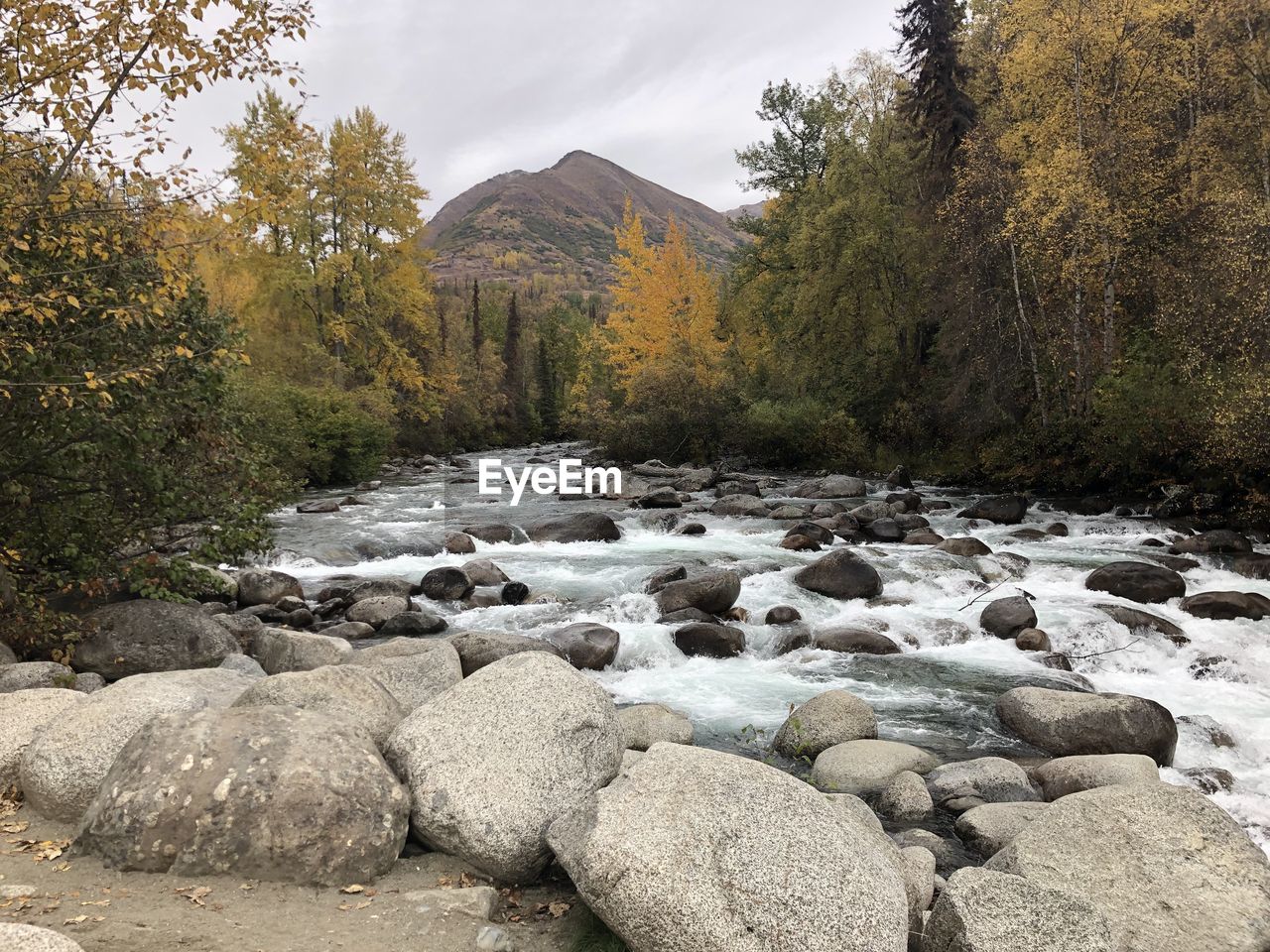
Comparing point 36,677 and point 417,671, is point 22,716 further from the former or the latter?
point 417,671

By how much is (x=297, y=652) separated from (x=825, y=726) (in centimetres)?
554

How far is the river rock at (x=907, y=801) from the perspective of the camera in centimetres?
643

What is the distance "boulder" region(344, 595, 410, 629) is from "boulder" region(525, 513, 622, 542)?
5.92 meters

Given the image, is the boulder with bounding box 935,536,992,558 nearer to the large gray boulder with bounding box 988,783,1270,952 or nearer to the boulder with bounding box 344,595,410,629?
the large gray boulder with bounding box 988,783,1270,952

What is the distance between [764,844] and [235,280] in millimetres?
35241

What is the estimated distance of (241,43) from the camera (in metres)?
5.60

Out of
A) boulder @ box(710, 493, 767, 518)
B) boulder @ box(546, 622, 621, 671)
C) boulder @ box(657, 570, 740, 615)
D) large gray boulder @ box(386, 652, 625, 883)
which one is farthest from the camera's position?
boulder @ box(710, 493, 767, 518)

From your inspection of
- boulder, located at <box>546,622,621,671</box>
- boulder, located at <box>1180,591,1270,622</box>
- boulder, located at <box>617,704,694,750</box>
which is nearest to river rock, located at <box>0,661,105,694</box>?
boulder, located at <box>617,704,694,750</box>

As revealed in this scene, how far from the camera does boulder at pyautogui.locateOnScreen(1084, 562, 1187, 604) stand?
11.5 metres

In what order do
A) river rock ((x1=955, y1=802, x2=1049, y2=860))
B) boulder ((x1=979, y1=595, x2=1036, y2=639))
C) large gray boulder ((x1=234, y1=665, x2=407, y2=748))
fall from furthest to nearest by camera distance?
1. boulder ((x1=979, y1=595, x2=1036, y2=639))
2. river rock ((x1=955, y1=802, x2=1049, y2=860))
3. large gray boulder ((x1=234, y1=665, x2=407, y2=748))

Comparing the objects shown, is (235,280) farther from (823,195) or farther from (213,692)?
(213,692)

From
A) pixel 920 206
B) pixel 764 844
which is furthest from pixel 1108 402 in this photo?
pixel 764 844

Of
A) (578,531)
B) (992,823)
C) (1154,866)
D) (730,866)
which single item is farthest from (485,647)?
(578,531)

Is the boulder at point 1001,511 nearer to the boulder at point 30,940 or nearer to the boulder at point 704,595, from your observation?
the boulder at point 704,595
